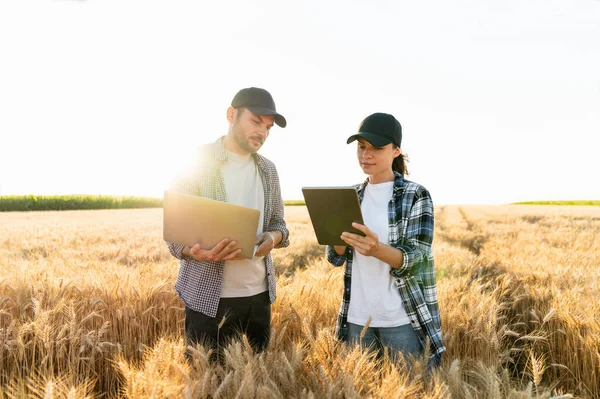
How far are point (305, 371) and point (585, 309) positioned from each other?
102 inches

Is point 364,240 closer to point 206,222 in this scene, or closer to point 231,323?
point 206,222

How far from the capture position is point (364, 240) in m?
2.02

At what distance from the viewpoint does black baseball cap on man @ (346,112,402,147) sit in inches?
87.0

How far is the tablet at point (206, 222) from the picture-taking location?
1982 mm

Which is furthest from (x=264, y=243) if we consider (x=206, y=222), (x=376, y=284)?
(x=376, y=284)

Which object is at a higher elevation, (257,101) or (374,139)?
(257,101)

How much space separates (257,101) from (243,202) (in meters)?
0.62

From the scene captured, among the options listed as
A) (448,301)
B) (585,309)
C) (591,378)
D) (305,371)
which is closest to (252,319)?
(305,371)

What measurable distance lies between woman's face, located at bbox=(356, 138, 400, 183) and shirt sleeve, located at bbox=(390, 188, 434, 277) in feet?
0.86

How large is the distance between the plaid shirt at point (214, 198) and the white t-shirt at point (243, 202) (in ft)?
0.14

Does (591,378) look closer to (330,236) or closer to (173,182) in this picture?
(330,236)

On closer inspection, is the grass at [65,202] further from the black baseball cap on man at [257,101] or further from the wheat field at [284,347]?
the black baseball cap on man at [257,101]

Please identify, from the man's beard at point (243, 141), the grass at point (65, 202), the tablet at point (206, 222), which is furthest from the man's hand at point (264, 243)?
the grass at point (65, 202)

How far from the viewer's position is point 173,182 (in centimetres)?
243
